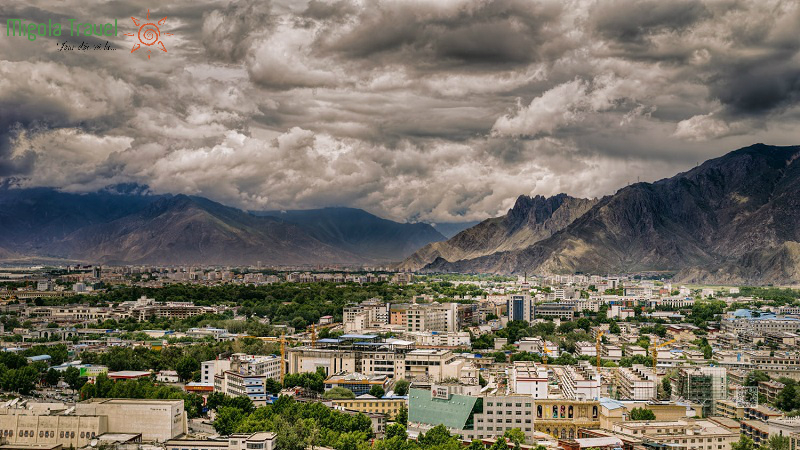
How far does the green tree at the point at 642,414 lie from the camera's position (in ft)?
156

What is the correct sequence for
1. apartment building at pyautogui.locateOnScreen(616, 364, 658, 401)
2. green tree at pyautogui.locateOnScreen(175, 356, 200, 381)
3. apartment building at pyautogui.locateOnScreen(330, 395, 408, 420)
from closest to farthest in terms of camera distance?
apartment building at pyautogui.locateOnScreen(330, 395, 408, 420)
apartment building at pyautogui.locateOnScreen(616, 364, 658, 401)
green tree at pyautogui.locateOnScreen(175, 356, 200, 381)

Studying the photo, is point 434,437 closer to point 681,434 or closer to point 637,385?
point 681,434

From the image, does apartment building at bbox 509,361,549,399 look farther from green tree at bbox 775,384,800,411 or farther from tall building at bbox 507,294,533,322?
tall building at bbox 507,294,533,322

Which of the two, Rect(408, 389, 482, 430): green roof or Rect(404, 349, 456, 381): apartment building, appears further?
Rect(404, 349, 456, 381): apartment building

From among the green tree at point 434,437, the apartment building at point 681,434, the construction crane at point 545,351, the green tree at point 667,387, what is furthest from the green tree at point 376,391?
the construction crane at point 545,351

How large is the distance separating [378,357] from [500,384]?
9451 mm

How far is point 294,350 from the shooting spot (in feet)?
204

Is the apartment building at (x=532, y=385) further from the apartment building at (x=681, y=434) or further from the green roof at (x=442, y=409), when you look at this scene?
the green roof at (x=442, y=409)

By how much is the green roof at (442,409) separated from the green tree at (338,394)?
6.48 meters

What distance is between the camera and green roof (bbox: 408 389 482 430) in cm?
4319

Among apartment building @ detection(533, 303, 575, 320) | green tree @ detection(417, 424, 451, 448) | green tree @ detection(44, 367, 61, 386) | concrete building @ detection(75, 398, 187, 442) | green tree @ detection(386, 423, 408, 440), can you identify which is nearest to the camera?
concrete building @ detection(75, 398, 187, 442)

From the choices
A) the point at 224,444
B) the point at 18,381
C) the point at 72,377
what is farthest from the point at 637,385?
the point at 18,381

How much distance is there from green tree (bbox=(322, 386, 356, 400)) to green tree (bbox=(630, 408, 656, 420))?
15.8 metres

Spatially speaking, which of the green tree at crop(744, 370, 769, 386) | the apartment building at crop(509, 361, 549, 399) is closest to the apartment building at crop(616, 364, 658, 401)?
the green tree at crop(744, 370, 769, 386)
